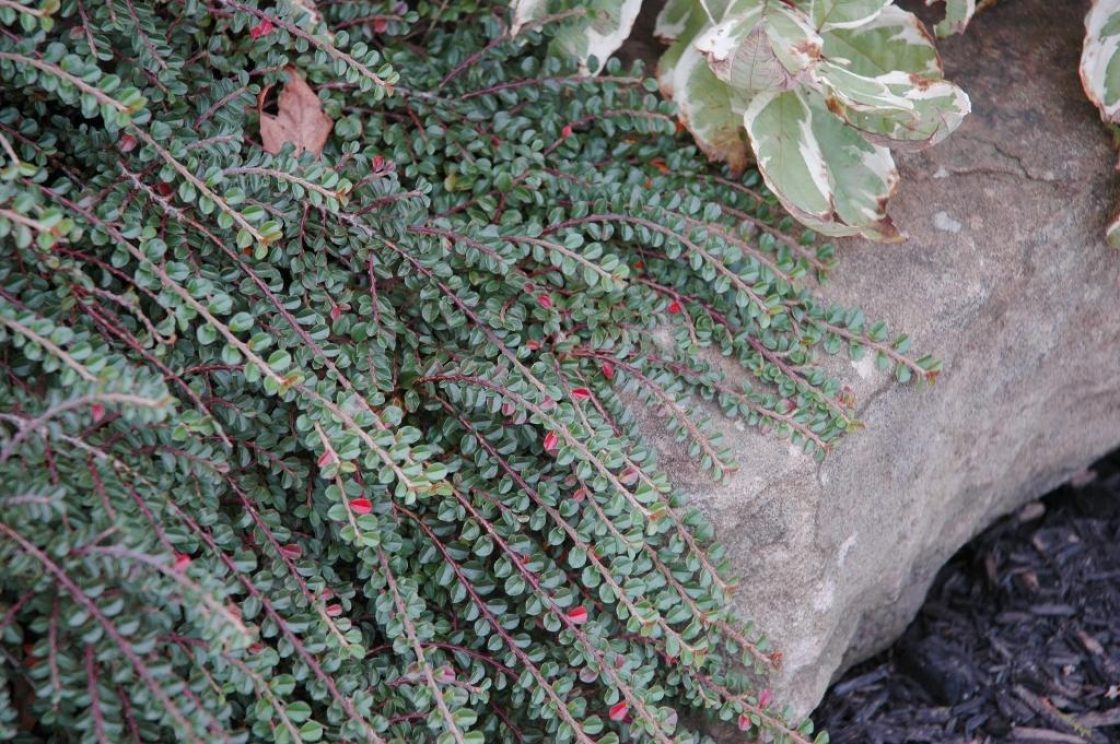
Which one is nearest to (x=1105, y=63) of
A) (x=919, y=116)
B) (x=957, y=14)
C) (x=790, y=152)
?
(x=957, y=14)

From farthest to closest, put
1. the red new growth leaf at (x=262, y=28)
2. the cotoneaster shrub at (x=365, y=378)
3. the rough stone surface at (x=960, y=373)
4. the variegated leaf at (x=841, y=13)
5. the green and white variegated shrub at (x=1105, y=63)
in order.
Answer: the green and white variegated shrub at (x=1105, y=63) → the variegated leaf at (x=841, y=13) → the rough stone surface at (x=960, y=373) → the red new growth leaf at (x=262, y=28) → the cotoneaster shrub at (x=365, y=378)

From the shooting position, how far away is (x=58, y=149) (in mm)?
1371

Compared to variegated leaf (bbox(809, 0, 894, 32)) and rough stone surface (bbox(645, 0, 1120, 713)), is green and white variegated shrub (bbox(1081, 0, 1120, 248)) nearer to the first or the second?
rough stone surface (bbox(645, 0, 1120, 713))

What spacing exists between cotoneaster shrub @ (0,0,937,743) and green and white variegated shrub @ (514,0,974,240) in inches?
3.0

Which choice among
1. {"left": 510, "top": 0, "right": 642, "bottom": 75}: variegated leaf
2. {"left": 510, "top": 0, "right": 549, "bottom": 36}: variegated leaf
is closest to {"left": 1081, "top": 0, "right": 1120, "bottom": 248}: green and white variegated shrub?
{"left": 510, "top": 0, "right": 642, "bottom": 75}: variegated leaf

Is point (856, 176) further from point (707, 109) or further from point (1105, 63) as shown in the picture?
point (1105, 63)

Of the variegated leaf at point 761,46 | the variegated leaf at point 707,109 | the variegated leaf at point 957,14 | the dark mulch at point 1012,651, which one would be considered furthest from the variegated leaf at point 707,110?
the dark mulch at point 1012,651

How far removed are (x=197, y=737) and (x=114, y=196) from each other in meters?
0.65

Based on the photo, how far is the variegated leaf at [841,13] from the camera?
159 cm

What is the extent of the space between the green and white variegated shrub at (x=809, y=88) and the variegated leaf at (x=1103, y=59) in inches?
8.4

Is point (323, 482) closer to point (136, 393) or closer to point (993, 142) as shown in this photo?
point (136, 393)

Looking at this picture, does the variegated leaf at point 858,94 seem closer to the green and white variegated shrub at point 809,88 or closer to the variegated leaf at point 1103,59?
the green and white variegated shrub at point 809,88

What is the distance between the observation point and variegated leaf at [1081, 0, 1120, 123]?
170 centimetres

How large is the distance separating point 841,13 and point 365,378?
929 mm
